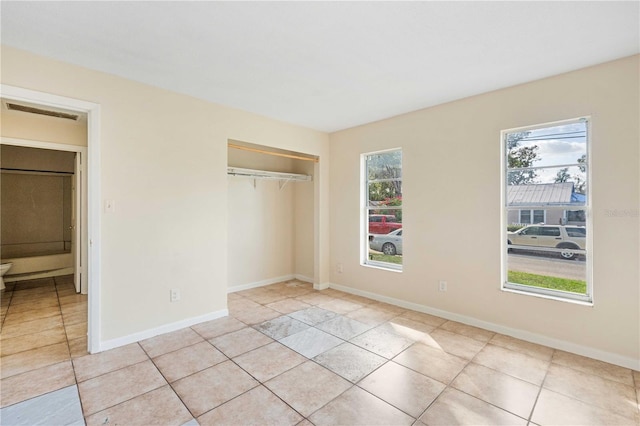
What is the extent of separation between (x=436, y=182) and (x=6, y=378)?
14.8 feet

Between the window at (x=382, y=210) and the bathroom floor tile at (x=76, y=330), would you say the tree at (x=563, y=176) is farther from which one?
the bathroom floor tile at (x=76, y=330)

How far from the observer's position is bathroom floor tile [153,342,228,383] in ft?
7.82

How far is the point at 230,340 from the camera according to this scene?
9.79 feet

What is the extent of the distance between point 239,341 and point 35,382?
5.08 feet

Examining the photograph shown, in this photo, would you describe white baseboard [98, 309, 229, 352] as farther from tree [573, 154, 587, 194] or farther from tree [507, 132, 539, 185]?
tree [573, 154, 587, 194]

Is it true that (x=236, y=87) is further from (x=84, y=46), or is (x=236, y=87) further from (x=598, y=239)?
(x=598, y=239)

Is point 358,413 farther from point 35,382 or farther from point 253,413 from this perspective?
point 35,382

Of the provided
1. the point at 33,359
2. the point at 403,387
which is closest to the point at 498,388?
the point at 403,387

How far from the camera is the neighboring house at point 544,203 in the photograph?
279 centimetres

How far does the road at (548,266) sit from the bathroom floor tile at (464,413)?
5.54 ft

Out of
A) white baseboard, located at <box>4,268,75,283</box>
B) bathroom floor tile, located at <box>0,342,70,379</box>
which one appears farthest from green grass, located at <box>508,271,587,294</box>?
white baseboard, located at <box>4,268,75,283</box>

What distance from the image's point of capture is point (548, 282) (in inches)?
117

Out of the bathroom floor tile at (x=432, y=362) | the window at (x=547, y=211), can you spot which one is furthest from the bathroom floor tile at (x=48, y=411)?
the window at (x=547, y=211)

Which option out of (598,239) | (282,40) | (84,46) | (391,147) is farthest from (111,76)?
(598,239)
